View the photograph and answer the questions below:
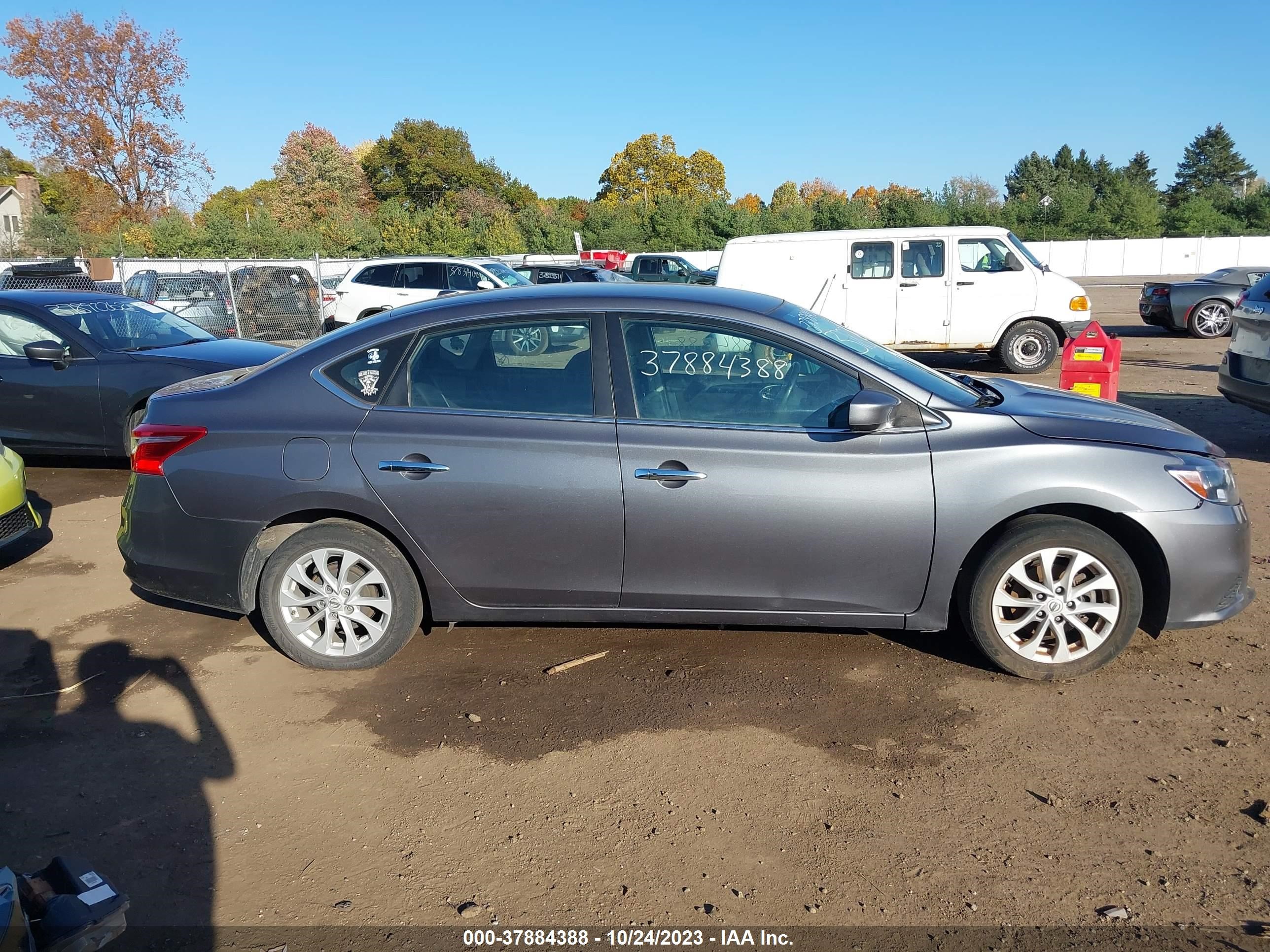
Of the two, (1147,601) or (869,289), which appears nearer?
(1147,601)

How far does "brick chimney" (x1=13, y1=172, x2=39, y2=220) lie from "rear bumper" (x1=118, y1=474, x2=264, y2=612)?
2780 inches

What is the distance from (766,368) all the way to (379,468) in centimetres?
178

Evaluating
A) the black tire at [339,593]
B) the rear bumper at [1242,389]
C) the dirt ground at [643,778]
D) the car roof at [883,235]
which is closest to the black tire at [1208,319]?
the car roof at [883,235]

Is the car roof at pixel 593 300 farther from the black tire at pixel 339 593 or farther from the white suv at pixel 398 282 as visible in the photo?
the white suv at pixel 398 282

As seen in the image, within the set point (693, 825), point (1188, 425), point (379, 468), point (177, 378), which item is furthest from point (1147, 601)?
point (177, 378)

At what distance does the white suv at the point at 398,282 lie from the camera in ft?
59.5

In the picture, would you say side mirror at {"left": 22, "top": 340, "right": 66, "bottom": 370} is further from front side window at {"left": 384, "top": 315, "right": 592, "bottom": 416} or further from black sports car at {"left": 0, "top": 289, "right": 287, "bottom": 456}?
front side window at {"left": 384, "top": 315, "right": 592, "bottom": 416}

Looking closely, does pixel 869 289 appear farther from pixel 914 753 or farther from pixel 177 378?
pixel 914 753

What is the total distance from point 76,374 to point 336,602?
17.6ft

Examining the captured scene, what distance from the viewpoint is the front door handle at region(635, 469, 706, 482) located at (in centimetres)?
412

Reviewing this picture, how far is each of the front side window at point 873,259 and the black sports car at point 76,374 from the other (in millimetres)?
9337

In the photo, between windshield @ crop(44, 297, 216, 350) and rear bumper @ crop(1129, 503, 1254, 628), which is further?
windshield @ crop(44, 297, 216, 350)

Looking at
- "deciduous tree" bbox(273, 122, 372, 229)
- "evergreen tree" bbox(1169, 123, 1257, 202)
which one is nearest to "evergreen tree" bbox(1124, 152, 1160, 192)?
"evergreen tree" bbox(1169, 123, 1257, 202)

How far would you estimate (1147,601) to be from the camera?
4254mm
